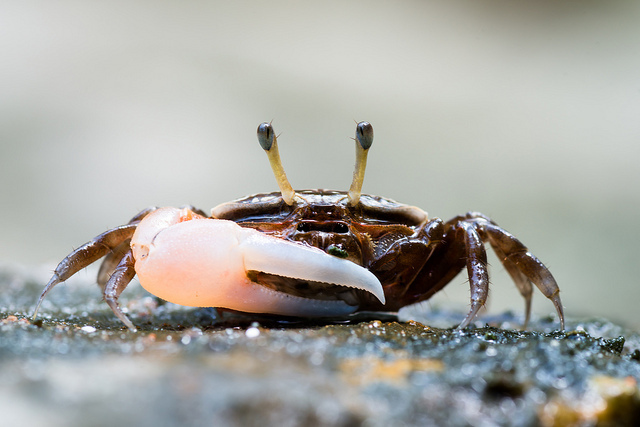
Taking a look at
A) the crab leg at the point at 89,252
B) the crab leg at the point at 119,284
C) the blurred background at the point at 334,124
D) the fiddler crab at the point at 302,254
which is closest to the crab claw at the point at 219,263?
the fiddler crab at the point at 302,254

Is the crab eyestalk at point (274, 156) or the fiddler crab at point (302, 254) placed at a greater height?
the crab eyestalk at point (274, 156)

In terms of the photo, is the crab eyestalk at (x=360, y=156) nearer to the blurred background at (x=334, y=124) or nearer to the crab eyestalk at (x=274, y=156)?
the crab eyestalk at (x=274, y=156)

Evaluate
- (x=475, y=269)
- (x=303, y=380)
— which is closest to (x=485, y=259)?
(x=475, y=269)

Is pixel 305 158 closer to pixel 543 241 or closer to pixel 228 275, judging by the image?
pixel 543 241

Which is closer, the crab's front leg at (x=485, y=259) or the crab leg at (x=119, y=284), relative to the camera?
the crab leg at (x=119, y=284)

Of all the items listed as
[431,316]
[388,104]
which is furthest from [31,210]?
[431,316]

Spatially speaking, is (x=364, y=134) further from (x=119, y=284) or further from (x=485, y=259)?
(x=119, y=284)
